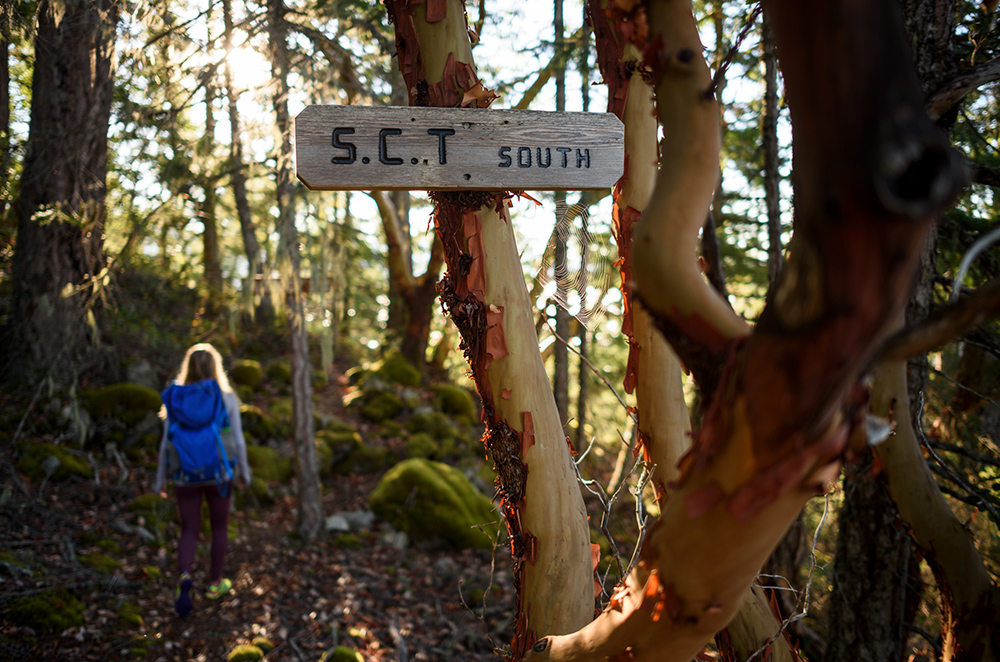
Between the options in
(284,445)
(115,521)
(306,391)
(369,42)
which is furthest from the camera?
(284,445)

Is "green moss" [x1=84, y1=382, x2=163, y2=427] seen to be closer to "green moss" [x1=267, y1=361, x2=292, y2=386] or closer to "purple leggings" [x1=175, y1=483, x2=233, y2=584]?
"green moss" [x1=267, y1=361, x2=292, y2=386]

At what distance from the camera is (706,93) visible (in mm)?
1039

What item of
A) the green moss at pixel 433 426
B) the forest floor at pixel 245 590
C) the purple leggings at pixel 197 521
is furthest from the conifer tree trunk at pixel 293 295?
the green moss at pixel 433 426

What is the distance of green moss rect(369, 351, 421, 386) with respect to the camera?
9516mm

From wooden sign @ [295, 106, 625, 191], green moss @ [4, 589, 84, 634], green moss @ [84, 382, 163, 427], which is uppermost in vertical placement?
wooden sign @ [295, 106, 625, 191]

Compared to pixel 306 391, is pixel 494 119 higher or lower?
higher

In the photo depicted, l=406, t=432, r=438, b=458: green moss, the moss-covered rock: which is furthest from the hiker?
l=406, t=432, r=438, b=458: green moss

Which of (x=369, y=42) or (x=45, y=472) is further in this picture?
(x=369, y=42)

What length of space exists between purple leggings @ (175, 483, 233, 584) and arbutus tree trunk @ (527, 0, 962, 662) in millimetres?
3833

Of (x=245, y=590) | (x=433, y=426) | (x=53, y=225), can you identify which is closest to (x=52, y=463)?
(x=245, y=590)

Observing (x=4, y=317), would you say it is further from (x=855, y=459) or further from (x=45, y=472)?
(x=855, y=459)

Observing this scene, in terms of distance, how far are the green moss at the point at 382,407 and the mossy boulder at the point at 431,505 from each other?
2.17 meters

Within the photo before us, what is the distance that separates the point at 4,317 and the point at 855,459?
28.4 ft

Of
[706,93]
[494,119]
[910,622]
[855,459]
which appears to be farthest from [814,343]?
[910,622]
